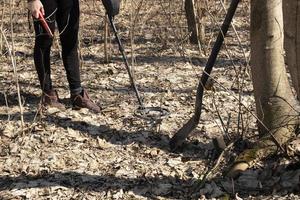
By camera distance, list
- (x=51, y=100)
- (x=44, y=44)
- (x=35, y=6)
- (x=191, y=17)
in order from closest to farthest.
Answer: (x=35, y=6) → (x=44, y=44) → (x=51, y=100) → (x=191, y=17)

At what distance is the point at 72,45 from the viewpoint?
335cm

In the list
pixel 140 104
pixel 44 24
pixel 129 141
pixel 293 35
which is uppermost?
pixel 293 35

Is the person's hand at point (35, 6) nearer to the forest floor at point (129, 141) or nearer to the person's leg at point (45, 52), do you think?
the person's leg at point (45, 52)

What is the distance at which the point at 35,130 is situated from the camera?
126 inches

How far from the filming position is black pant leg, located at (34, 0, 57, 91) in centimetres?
310

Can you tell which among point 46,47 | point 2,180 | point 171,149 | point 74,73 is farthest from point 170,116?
point 2,180

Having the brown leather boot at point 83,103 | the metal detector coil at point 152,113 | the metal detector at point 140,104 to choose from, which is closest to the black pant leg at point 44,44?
the brown leather boot at point 83,103

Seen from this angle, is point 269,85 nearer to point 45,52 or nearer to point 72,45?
point 72,45

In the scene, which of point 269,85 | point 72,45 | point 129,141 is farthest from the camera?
point 72,45

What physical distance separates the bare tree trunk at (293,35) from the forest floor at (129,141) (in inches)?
25.8

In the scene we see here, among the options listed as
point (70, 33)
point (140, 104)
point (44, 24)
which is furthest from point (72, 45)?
point (140, 104)

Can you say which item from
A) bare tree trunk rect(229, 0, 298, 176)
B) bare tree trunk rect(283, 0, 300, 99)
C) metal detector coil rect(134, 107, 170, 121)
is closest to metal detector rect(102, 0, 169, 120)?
metal detector coil rect(134, 107, 170, 121)

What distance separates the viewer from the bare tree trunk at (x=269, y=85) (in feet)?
8.26

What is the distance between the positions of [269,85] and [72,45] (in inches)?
55.8
